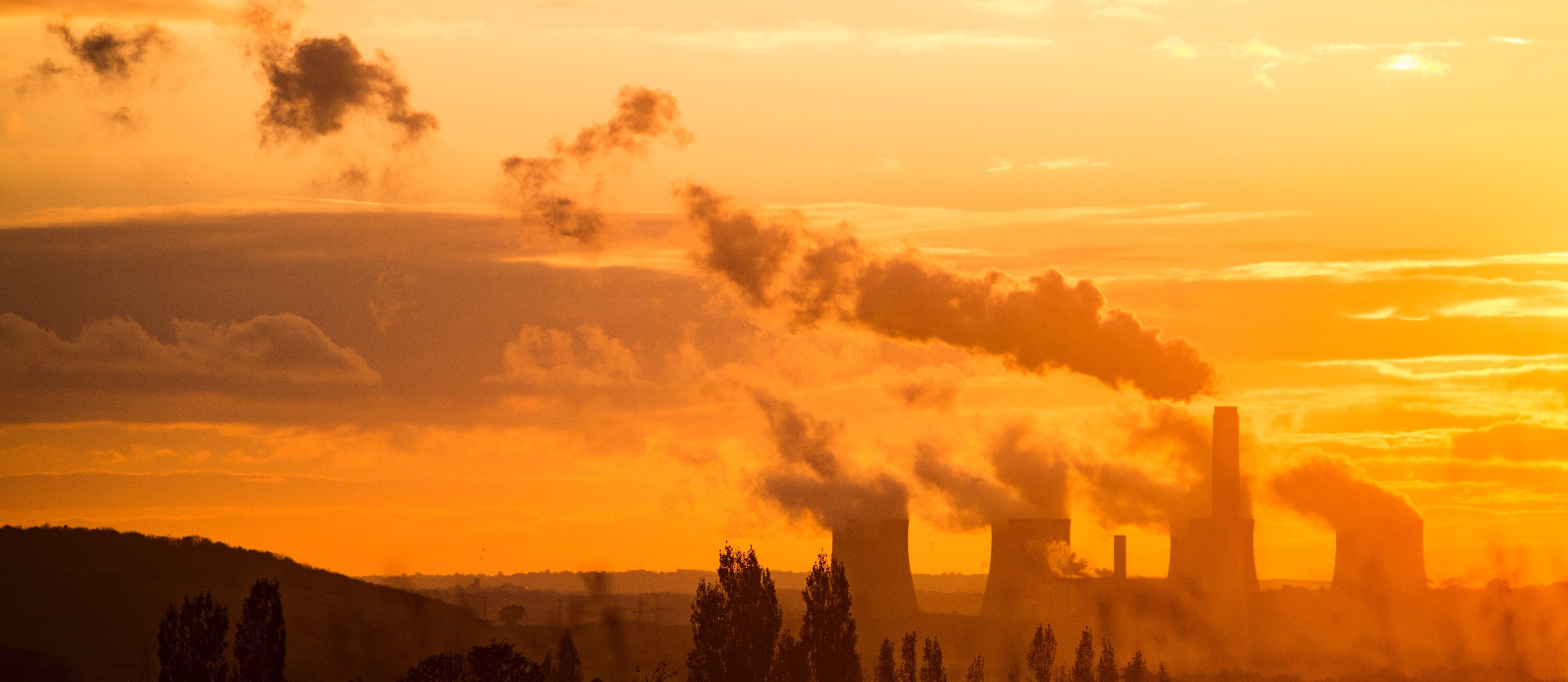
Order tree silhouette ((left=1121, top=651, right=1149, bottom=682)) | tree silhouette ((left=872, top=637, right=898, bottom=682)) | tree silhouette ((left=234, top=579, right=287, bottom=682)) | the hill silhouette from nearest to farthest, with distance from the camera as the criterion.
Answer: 1. tree silhouette ((left=234, top=579, right=287, bottom=682))
2. tree silhouette ((left=872, top=637, right=898, bottom=682))
3. tree silhouette ((left=1121, top=651, right=1149, bottom=682))
4. the hill silhouette

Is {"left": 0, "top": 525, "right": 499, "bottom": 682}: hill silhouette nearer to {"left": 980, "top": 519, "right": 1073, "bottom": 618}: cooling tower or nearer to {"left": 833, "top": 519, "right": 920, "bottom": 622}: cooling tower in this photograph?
{"left": 833, "top": 519, "right": 920, "bottom": 622}: cooling tower

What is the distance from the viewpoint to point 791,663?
64.9 m

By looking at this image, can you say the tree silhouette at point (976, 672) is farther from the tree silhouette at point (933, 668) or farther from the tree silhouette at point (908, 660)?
the tree silhouette at point (908, 660)

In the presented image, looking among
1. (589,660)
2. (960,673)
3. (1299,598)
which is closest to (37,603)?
(589,660)

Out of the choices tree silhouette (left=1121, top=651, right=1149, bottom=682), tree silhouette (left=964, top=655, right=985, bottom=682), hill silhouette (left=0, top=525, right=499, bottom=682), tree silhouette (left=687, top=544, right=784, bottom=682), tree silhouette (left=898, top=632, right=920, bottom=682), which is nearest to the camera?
tree silhouette (left=687, top=544, right=784, bottom=682)

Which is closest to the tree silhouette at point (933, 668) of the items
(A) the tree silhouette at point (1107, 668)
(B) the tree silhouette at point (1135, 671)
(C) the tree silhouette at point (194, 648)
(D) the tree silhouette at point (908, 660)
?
(D) the tree silhouette at point (908, 660)

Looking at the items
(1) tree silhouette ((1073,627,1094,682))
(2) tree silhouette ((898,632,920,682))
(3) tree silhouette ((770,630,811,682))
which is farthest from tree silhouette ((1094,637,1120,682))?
(3) tree silhouette ((770,630,811,682))

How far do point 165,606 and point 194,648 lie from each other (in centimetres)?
7139

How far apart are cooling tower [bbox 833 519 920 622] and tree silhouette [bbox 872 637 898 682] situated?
4304cm

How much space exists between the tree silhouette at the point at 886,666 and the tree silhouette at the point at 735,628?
1791cm

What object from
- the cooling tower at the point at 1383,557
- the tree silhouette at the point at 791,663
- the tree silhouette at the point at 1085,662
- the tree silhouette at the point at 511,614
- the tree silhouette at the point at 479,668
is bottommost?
the tree silhouette at the point at 479,668

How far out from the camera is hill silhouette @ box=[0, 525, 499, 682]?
110 meters

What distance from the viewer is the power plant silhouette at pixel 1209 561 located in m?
140

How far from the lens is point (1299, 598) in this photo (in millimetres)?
155250
